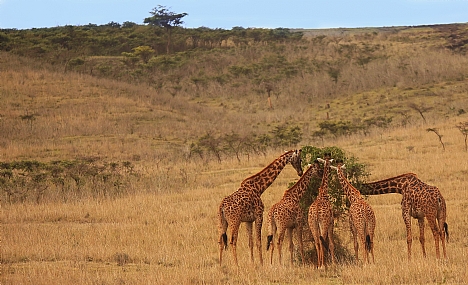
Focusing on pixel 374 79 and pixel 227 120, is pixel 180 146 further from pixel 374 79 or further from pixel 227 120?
pixel 374 79

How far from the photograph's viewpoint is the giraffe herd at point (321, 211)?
10703 millimetres

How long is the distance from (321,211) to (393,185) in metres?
2.13

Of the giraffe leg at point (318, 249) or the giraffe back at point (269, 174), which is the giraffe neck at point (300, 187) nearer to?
the giraffe back at point (269, 174)

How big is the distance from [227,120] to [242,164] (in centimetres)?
1843

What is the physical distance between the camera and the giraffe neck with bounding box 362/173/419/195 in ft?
39.1

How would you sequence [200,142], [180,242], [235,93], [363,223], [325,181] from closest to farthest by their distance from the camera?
[363,223] < [325,181] < [180,242] < [200,142] < [235,93]

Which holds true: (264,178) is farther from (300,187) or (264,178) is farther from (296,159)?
(300,187)

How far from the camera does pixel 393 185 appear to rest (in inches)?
476

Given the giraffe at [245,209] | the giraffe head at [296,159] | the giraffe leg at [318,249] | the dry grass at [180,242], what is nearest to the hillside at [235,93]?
the dry grass at [180,242]

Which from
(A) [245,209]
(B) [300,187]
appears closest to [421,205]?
(B) [300,187]

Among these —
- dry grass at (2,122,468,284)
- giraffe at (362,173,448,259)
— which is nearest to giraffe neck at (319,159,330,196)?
dry grass at (2,122,468,284)

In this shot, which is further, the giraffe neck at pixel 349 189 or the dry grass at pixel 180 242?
the giraffe neck at pixel 349 189

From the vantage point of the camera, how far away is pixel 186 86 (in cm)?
5803

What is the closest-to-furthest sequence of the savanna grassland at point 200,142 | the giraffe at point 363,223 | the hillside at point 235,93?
the giraffe at point 363,223 → the savanna grassland at point 200,142 → the hillside at point 235,93
